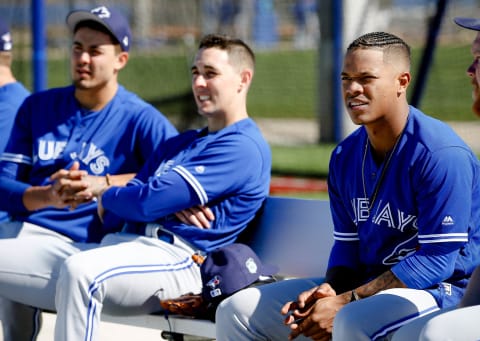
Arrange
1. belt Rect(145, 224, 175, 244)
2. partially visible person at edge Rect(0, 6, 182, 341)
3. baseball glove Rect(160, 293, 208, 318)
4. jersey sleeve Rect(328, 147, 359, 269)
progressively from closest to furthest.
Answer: jersey sleeve Rect(328, 147, 359, 269) < baseball glove Rect(160, 293, 208, 318) < belt Rect(145, 224, 175, 244) < partially visible person at edge Rect(0, 6, 182, 341)

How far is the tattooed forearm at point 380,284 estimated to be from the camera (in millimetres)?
3322

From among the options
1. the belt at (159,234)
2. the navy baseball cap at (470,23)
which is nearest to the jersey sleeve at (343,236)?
the navy baseball cap at (470,23)

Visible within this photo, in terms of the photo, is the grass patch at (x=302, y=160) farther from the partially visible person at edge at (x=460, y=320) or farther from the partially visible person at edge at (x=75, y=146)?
the partially visible person at edge at (x=460, y=320)

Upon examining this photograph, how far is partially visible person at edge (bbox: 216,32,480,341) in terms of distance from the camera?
3.25 metres

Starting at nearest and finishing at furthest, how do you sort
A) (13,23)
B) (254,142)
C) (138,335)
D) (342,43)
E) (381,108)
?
(381,108) → (254,142) → (138,335) → (342,43) → (13,23)

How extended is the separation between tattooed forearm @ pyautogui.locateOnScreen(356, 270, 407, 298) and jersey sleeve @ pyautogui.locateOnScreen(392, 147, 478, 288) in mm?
30

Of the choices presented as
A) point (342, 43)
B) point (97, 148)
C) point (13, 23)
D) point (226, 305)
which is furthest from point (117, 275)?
point (13, 23)

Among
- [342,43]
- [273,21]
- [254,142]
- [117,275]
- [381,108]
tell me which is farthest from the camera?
[273,21]

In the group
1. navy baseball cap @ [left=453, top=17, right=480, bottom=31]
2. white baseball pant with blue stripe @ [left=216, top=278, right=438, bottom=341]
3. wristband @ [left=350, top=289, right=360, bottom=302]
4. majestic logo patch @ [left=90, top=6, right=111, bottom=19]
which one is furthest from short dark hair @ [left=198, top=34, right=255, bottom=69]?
wristband @ [left=350, top=289, right=360, bottom=302]

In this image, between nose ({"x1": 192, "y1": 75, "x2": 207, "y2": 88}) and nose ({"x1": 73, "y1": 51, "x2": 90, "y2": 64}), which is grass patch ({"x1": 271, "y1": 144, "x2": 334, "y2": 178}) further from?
nose ({"x1": 192, "y1": 75, "x2": 207, "y2": 88})

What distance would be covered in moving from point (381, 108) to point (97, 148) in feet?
5.80

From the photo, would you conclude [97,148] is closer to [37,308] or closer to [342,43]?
[37,308]

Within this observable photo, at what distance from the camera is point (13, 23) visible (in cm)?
1387

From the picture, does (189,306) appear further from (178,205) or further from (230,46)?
(230,46)
